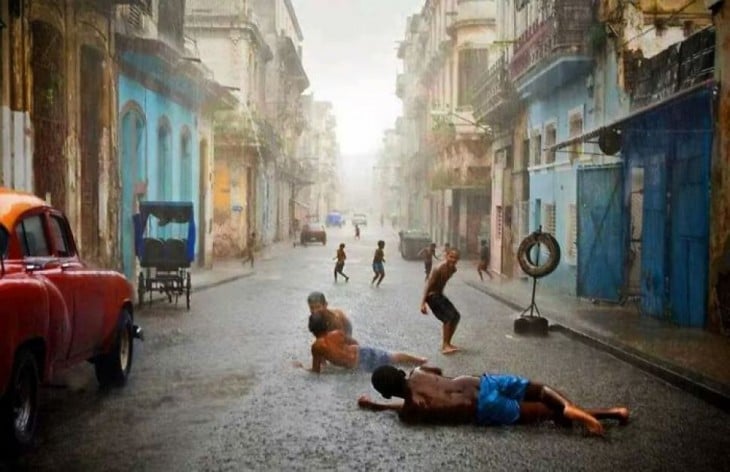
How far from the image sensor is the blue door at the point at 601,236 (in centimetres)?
1741

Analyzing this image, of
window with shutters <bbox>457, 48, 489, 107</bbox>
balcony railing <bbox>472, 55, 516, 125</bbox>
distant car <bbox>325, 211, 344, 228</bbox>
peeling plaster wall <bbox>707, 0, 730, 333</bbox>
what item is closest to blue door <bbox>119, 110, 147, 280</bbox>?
balcony railing <bbox>472, 55, 516, 125</bbox>

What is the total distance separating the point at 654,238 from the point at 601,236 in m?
1.92

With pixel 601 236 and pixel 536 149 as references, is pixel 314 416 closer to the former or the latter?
pixel 601 236

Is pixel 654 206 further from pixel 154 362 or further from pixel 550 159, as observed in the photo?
pixel 154 362

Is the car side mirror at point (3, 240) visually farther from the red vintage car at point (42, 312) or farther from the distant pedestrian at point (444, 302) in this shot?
the distant pedestrian at point (444, 302)

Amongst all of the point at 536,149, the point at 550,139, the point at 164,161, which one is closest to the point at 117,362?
the point at 164,161

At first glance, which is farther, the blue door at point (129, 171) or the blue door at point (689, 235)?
the blue door at point (129, 171)

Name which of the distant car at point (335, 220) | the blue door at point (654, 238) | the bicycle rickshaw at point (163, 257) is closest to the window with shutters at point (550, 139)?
the blue door at point (654, 238)

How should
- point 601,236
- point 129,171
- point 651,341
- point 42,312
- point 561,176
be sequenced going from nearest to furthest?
point 42,312 < point 651,341 < point 601,236 < point 129,171 < point 561,176

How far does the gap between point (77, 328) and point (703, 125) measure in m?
9.97

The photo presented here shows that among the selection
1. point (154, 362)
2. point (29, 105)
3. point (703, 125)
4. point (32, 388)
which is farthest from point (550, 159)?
point (32, 388)

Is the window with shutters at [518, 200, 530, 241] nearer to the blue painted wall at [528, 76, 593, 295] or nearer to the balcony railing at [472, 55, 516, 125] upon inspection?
the blue painted wall at [528, 76, 593, 295]

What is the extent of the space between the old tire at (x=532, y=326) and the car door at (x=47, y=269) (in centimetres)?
805

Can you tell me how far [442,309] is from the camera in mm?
11688
